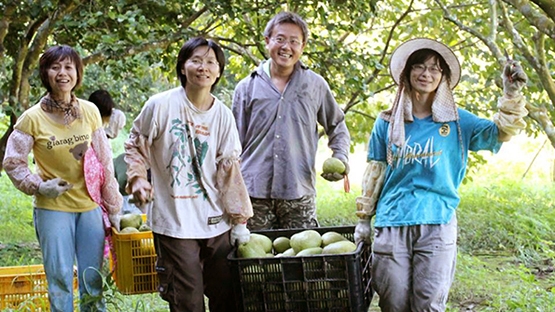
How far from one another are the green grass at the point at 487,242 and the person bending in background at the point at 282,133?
965 mm

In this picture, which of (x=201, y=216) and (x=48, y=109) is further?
(x=48, y=109)

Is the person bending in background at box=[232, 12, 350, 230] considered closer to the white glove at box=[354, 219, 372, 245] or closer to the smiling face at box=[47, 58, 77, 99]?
the white glove at box=[354, 219, 372, 245]

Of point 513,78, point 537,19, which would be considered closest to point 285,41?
point 513,78

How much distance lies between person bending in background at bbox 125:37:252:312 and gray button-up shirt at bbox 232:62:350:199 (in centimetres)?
59

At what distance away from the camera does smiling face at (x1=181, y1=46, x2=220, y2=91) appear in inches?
148

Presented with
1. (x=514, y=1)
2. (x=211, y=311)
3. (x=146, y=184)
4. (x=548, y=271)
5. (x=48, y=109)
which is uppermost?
(x=514, y=1)

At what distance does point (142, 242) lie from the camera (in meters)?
4.04

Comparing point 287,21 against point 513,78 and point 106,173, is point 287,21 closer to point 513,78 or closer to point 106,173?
point 106,173

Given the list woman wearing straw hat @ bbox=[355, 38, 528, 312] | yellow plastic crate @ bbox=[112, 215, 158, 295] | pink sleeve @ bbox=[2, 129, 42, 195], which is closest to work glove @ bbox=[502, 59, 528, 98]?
woman wearing straw hat @ bbox=[355, 38, 528, 312]

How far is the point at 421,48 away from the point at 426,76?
15 cm

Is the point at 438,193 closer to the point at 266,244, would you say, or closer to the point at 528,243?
the point at 266,244

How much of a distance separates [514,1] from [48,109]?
3.23 meters

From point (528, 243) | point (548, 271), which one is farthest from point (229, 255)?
point (528, 243)

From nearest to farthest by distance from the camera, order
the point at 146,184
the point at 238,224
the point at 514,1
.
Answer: the point at 146,184
the point at 238,224
the point at 514,1
